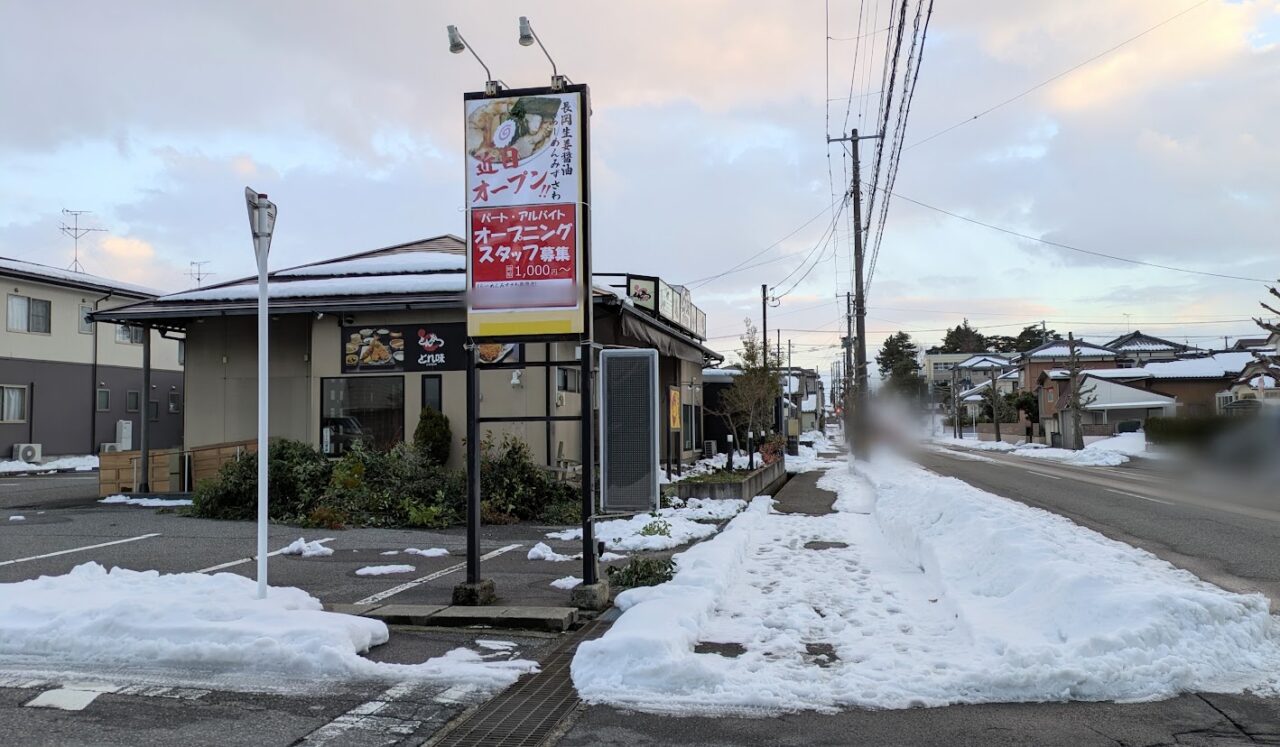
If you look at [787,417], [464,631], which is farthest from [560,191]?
[787,417]

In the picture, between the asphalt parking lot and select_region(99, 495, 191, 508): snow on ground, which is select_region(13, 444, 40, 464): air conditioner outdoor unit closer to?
the asphalt parking lot

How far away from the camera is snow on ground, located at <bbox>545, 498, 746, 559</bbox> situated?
408 inches

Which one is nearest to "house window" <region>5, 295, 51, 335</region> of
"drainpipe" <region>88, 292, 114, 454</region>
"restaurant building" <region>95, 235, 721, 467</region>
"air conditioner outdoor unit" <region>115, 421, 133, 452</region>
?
"drainpipe" <region>88, 292, 114, 454</region>

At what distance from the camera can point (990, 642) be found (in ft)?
17.6

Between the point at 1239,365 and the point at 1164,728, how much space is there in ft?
155

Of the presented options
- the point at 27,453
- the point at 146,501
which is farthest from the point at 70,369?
the point at 146,501

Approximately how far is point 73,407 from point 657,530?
26.8 m

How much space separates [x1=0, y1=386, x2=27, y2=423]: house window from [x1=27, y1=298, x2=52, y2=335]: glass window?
2015mm

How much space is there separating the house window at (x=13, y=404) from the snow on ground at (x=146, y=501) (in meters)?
15.5

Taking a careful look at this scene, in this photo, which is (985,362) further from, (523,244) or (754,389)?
(523,244)

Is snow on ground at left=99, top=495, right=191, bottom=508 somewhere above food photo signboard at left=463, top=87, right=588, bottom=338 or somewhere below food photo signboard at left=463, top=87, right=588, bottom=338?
below

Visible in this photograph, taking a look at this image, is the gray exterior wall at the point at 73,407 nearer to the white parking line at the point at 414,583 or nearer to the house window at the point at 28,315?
the house window at the point at 28,315

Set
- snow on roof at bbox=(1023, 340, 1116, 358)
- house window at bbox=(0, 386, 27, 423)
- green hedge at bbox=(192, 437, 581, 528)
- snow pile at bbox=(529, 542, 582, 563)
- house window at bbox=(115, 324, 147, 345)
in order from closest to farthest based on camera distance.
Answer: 1. snow pile at bbox=(529, 542, 582, 563)
2. green hedge at bbox=(192, 437, 581, 528)
3. house window at bbox=(0, 386, 27, 423)
4. house window at bbox=(115, 324, 147, 345)
5. snow on roof at bbox=(1023, 340, 1116, 358)

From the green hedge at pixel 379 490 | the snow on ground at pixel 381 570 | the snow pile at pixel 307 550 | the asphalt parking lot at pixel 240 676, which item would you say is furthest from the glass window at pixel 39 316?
the snow on ground at pixel 381 570
